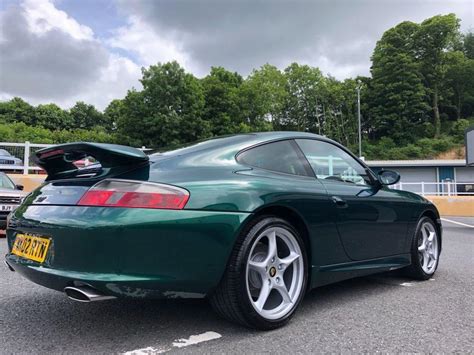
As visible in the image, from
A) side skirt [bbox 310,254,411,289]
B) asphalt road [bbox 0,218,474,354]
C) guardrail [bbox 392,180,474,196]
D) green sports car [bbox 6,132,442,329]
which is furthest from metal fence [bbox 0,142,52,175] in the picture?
guardrail [bbox 392,180,474,196]

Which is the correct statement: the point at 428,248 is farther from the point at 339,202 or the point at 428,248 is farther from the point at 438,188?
the point at 438,188

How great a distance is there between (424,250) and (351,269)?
4.81ft

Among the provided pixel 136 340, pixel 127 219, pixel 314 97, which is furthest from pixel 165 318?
pixel 314 97

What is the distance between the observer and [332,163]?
11.1ft

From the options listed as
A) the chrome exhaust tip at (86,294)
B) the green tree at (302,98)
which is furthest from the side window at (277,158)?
the green tree at (302,98)

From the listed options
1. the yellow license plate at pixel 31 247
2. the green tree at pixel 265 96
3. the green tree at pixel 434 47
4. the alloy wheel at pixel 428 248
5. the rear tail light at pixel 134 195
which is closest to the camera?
the rear tail light at pixel 134 195

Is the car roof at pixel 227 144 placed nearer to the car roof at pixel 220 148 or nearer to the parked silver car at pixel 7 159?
the car roof at pixel 220 148

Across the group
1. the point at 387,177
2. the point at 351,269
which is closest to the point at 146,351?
the point at 351,269

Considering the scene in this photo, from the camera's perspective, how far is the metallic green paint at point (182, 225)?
2166 mm

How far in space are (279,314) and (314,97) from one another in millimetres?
60668

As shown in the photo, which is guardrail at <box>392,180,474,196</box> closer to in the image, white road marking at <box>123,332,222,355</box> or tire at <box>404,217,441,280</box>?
tire at <box>404,217,441,280</box>

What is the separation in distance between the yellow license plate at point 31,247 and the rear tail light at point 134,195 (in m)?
0.35

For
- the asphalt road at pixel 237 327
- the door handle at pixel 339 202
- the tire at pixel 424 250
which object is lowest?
the asphalt road at pixel 237 327

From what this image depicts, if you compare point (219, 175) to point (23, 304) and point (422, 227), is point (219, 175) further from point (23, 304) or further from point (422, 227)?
point (422, 227)
